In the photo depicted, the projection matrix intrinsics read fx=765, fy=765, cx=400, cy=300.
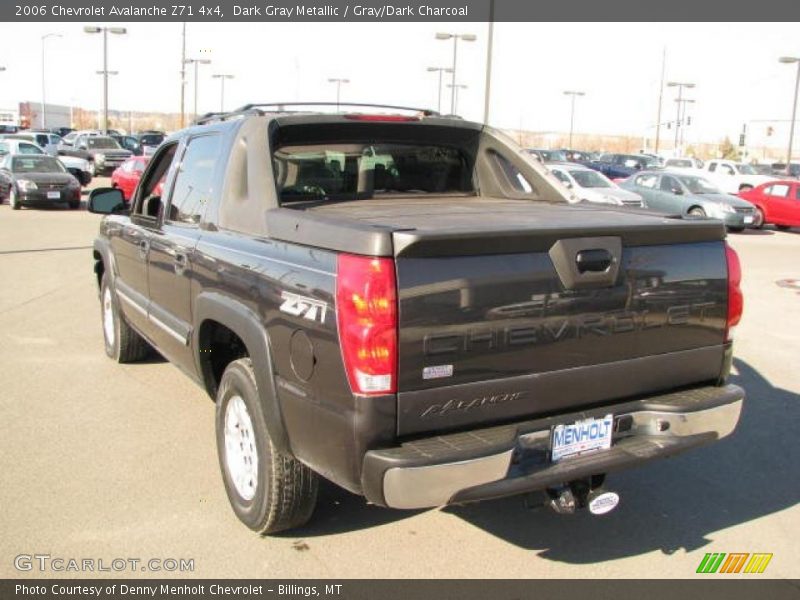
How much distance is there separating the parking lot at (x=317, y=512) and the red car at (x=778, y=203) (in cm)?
1869

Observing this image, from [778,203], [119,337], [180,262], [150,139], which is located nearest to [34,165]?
[119,337]

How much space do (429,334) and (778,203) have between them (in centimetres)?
2342

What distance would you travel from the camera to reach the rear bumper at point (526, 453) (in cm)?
278

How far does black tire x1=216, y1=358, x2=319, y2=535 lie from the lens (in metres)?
3.45

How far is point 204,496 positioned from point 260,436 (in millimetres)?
935

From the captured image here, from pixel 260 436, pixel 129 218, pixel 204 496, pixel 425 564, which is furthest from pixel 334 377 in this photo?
pixel 129 218

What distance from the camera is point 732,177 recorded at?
113 ft

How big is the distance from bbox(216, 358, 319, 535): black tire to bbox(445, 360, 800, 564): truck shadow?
0.93 m

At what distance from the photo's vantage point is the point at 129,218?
18.9ft

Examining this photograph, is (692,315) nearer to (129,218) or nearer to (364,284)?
(364,284)

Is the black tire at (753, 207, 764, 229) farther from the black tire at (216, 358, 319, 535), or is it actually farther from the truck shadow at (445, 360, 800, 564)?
the black tire at (216, 358, 319, 535)

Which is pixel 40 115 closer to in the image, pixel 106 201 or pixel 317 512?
pixel 106 201

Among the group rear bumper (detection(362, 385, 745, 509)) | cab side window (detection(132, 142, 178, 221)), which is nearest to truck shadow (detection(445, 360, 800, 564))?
rear bumper (detection(362, 385, 745, 509))
